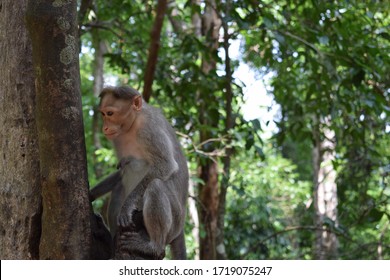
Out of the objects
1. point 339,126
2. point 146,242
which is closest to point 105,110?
point 146,242

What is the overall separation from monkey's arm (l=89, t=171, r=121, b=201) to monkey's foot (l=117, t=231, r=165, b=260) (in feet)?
3.04

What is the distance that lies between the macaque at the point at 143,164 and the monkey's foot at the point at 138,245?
0.30 meters

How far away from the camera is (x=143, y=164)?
4738 mm

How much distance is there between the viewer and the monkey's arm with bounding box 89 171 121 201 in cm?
467

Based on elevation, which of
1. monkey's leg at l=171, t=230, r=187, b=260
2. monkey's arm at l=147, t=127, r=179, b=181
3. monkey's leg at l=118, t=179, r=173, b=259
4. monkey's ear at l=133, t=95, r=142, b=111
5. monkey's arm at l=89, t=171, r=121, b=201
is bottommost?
monkey's leg at l=171, t=230, r=187, b=260

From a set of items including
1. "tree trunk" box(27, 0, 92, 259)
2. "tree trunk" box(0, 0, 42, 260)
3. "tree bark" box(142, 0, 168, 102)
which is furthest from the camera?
"tree bark" box(142, 0, 168, 102)

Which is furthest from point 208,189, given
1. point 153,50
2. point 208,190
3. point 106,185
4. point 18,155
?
point 18,155

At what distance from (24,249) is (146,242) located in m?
0.84

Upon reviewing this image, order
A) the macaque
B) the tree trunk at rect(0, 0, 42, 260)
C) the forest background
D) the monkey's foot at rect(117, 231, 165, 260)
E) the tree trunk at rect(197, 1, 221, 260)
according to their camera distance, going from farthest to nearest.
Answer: the tree trunk at rect(197, 1, 221, 260)
the forest background
the macaque
the monkey's foot at rect(117, 231, 165, 260)
the tree trunk at rect(0, 0, 42, 260)

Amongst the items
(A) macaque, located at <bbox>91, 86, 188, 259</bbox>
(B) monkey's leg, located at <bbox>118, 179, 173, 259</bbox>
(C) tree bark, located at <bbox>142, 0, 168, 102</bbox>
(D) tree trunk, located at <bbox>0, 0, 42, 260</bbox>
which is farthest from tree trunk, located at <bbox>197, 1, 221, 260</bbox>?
(D) tree trunk, located at <bbox>0, 0, 42, 260</bbox>

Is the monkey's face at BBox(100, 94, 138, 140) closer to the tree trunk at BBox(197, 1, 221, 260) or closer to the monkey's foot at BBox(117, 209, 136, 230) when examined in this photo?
the monkey's foot at BBox(117, 209, 136, 230)

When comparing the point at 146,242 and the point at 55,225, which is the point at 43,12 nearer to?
the point at 55,225

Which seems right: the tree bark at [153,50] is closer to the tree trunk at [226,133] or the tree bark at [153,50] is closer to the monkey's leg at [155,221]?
the tree trunk at [226,133]

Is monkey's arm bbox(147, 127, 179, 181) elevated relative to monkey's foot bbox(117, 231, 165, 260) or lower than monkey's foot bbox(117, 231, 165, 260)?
elevated
